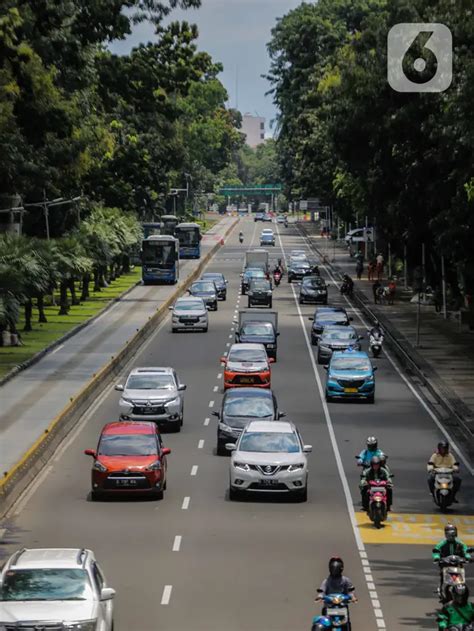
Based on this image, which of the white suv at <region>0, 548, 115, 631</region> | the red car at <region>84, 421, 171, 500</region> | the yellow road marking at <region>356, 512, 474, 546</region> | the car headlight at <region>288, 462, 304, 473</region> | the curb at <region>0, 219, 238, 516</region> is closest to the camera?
the white suv at <region>0, 548, 115, 631</region>

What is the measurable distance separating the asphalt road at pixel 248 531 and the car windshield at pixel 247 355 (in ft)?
10.2

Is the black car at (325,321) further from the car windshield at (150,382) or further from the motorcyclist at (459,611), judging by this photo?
the motorcyclist at (459,611)

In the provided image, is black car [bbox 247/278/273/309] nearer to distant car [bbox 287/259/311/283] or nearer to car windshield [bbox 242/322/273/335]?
distant car [bbox 287/259/311/283]

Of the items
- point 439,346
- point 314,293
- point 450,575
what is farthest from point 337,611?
point 314,293

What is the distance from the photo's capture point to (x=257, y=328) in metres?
63.8

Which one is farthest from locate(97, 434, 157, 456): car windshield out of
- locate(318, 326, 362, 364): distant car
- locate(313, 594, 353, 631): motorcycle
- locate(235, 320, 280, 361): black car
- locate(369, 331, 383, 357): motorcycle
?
locate(369, 331, 383, 357): motorcycle

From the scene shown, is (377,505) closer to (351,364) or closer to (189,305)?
(351,364)

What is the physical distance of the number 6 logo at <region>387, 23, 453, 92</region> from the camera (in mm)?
67188

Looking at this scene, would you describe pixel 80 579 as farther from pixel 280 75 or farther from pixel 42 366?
pixel 280 75

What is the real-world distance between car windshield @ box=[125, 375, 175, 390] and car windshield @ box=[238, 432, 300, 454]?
34.2 feet

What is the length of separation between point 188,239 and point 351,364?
7892cm

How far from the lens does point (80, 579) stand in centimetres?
2005

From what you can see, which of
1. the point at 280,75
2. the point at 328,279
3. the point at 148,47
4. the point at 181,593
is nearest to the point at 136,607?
the point at 181,593

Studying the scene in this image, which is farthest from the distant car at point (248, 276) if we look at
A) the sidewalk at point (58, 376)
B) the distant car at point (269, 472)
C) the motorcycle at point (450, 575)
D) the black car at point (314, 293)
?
the motorcycle at point (450, 575)
